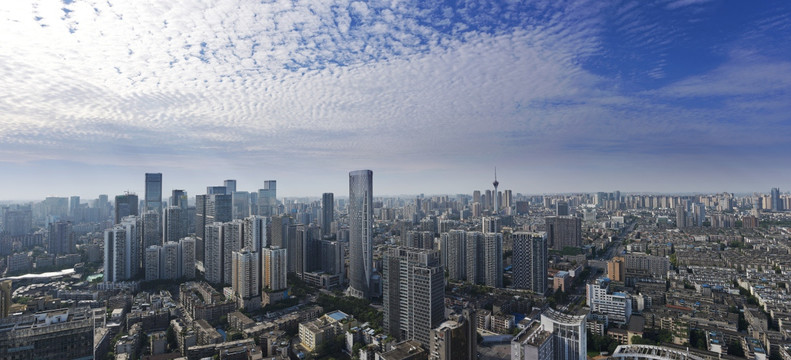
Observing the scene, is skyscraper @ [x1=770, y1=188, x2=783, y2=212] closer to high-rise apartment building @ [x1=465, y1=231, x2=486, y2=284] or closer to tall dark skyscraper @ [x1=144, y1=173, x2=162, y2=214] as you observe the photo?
high-rise apartment building @ [x1=465, y1=231, x2=486, y2=284]

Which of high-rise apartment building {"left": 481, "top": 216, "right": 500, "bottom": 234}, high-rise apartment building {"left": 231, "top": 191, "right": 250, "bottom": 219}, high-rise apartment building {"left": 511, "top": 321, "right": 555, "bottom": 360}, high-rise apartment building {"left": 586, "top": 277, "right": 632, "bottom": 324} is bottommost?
high-rise apartment building {"left": 586, "top": 277, "right": 632, "bottom": 324}

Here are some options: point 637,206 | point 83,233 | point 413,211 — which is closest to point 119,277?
point 83,233

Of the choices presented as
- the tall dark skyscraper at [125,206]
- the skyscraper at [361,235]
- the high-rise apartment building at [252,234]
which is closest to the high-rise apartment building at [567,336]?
the skyscraper at [361,235]

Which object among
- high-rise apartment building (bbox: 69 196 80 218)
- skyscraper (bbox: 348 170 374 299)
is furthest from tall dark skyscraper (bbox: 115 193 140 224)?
skyscraper (bbox: 348 170 374 299)

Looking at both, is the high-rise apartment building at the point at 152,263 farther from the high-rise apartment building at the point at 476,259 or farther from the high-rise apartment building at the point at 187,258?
the high-rise apartment building at the point at 476,259

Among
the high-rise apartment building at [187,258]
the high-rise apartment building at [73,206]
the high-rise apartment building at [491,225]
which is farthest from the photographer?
the high-rise apartment building at [73,206]
